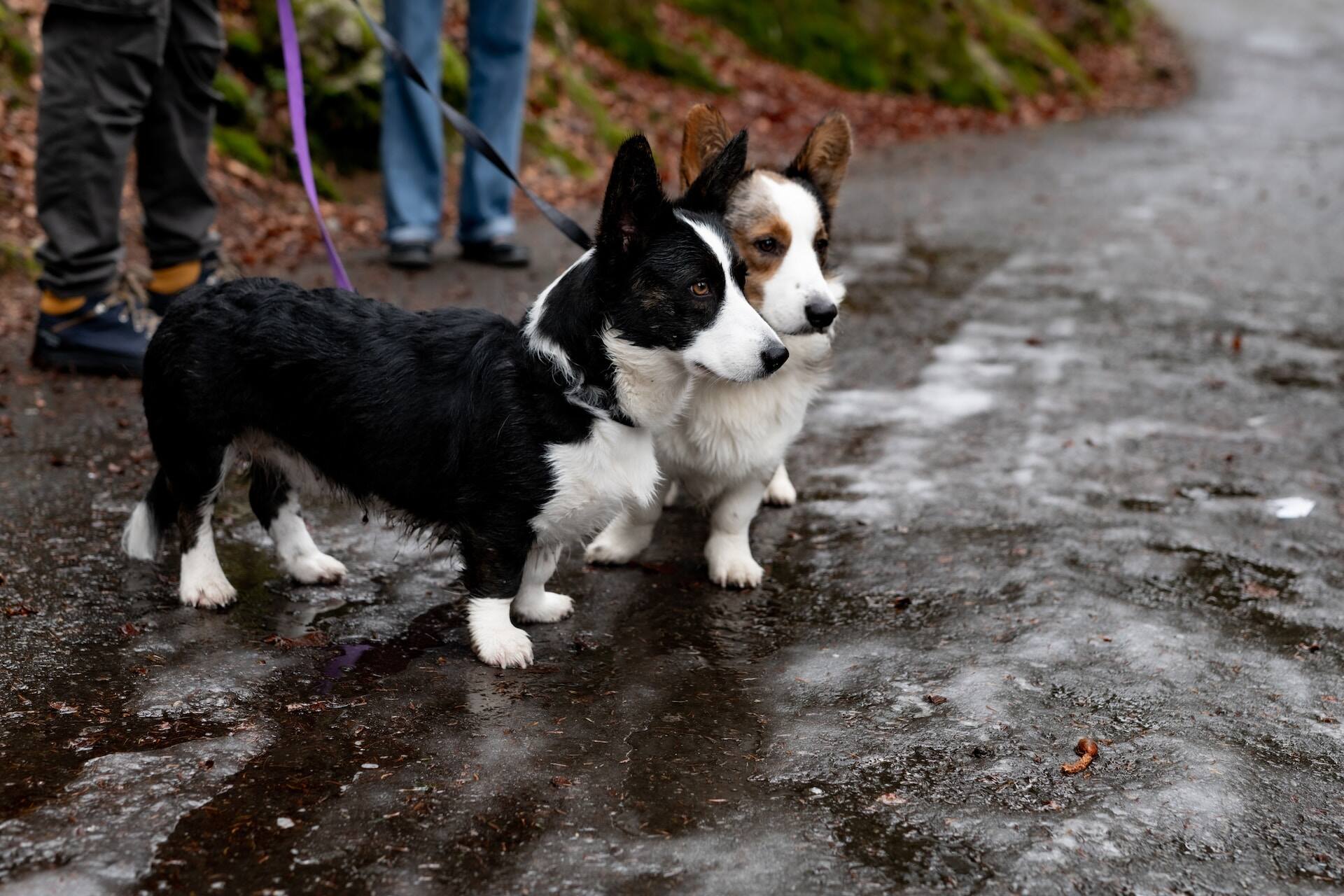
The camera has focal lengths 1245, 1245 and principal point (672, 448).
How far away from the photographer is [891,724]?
3.00m

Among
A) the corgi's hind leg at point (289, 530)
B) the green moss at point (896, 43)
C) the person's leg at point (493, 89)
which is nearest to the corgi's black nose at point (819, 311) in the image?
A: the corgi's hind leg at point (289, 530)

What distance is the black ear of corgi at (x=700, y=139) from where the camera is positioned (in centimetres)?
381

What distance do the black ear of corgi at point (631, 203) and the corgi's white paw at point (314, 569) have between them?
1.31m

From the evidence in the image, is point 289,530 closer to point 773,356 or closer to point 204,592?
point 204,592

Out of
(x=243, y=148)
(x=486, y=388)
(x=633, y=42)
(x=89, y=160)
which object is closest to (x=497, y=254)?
(x=243, y=148)

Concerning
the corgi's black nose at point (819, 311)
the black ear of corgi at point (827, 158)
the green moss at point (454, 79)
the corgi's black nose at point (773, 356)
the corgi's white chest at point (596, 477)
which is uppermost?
the black ear of corgi at point (827, 158)

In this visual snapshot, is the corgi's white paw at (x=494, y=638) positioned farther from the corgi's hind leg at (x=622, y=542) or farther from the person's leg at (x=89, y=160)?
the person's leg at (x=89, y=160)

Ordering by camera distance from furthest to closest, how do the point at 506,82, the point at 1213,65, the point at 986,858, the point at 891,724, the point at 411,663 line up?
the point at 1213,65, the point at 506,82, the point at 411,663, the point at 891,724, the point at 986,858

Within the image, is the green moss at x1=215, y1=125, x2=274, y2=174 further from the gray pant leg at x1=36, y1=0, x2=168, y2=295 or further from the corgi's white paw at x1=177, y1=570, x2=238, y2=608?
the corgi's white paw at x1=177, y1=570, x2=238, y2=608

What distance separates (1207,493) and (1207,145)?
10.1 m

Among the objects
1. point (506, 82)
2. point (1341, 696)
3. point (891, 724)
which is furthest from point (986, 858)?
point (506, 82)

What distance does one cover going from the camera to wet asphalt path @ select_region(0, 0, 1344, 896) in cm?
241

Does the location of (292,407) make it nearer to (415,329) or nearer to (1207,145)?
(415,329)

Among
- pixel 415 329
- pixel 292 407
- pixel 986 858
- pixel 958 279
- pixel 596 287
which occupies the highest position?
pixel 596 287
